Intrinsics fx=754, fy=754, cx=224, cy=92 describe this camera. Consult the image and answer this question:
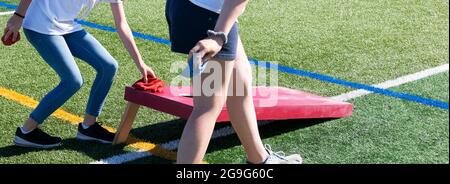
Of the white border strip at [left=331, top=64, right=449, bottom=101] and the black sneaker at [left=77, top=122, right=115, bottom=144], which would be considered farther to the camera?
the white border strip at [left=331, top=64, right=449, bottom=101]

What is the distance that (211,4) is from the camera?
332 centimetres

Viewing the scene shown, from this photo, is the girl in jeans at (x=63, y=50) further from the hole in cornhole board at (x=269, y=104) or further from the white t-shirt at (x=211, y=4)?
the white t-shirt at (x=211, y=4)

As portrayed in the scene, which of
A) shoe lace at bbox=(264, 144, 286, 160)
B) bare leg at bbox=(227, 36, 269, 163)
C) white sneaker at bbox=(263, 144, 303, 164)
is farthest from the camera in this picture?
shoe lace at bbox=(264, 144, 286, 160)

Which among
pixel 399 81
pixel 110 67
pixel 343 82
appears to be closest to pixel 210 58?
pixel 110 67

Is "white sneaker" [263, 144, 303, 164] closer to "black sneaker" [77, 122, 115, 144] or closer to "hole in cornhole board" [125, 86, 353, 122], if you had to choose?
"hole in cornhole board" [125, 86, 353, 122]

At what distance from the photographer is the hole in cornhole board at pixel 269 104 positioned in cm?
418

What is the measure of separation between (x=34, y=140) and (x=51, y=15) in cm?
72

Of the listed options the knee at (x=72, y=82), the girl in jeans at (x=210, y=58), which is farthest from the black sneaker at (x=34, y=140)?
the girl in jeans at (x=210, y=58)

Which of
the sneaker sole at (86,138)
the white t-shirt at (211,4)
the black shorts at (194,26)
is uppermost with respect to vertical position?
the white t-shirt at (211,4)

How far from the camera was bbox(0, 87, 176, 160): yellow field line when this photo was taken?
4.23 meters

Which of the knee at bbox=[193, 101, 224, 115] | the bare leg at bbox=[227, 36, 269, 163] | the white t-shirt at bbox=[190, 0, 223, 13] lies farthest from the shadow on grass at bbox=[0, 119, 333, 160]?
the white t-shirt at bbox=[190, 0, 223, 13]

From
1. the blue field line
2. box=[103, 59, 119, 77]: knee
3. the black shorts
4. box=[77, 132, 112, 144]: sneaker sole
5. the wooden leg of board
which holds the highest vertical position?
the black shorts

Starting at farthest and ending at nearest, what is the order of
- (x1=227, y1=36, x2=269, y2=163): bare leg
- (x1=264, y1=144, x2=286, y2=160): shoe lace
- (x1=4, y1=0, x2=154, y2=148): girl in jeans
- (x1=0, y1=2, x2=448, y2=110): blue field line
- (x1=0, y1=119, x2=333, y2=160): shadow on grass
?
(x1=0, y1=2, x2=448, y2=110): blue field line, (x1=0, y1=119, x2=333, y2=160): shadow on grass, (x1=4, y1=0, x2=154, y2=148): girl in jeans, (x1=264, y1=144, x2=286, y2=160): shoe lace, (x1=227, y1=36, x2=269, y2=163): bare leg

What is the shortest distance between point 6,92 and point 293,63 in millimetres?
2244
